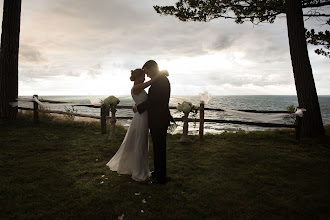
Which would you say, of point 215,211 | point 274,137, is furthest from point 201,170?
point 274,137

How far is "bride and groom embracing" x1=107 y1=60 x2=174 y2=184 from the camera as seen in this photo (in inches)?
161

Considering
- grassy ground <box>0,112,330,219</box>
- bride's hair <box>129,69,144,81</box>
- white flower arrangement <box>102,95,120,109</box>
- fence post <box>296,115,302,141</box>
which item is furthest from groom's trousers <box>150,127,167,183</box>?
fence post <box>296,115,302,141</box>

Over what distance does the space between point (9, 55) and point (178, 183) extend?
10.0 m

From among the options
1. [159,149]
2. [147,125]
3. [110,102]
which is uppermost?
[110,102]

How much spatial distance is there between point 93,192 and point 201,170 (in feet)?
8.17

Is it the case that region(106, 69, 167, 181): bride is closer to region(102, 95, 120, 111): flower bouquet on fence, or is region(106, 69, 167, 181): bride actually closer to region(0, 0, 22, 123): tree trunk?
region(102, 95, 120, 111): flower bouquet on fence

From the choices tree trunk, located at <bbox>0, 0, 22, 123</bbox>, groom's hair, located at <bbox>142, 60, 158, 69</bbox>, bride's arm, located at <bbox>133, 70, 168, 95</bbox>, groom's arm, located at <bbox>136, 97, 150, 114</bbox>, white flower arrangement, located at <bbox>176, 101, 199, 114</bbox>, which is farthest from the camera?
tree trunk, located at <bbox>0, 0, 22, 123</bbox>

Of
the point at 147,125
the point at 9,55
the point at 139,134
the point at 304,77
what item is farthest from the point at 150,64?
the point at 9,55

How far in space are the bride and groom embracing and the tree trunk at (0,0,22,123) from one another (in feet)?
27.8

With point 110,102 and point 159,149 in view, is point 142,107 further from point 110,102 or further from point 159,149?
point 110,102

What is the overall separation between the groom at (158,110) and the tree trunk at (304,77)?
6190 mm

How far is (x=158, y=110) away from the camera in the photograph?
4137 millimetres

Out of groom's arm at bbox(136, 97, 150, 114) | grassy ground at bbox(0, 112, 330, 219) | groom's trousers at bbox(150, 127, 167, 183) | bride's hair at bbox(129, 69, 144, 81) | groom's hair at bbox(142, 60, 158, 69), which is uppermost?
groom's hair at bbox(142, 60, 158, 69)

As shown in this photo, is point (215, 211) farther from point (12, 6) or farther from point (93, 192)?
point (12, 6)
